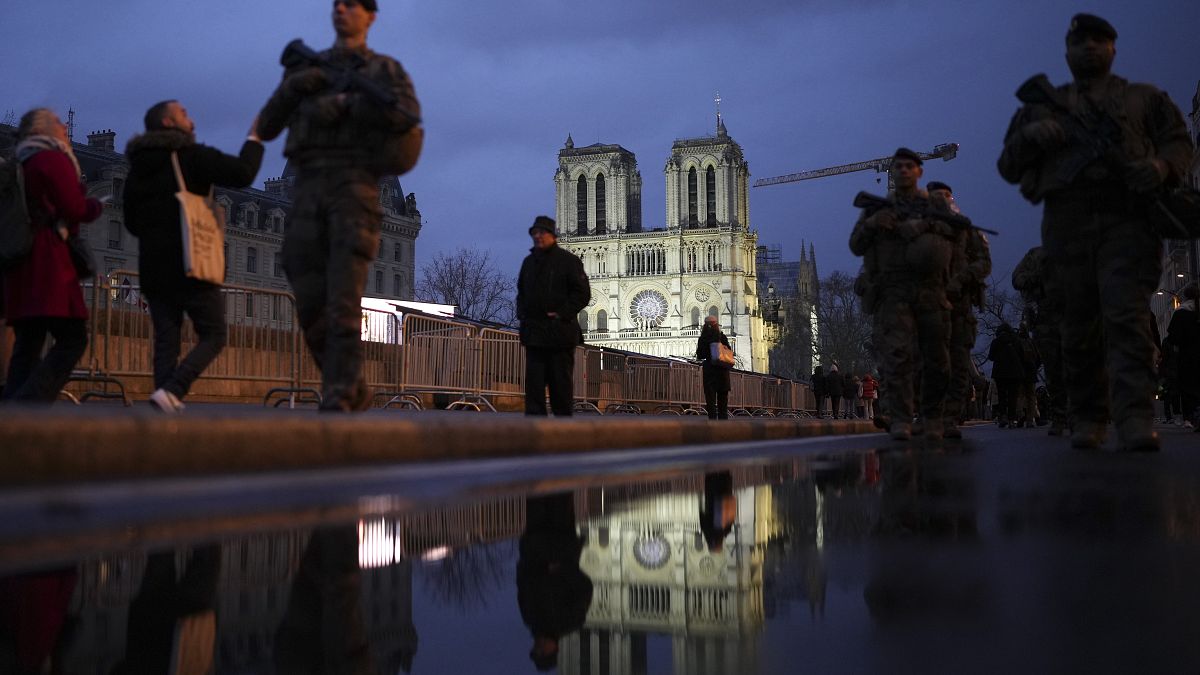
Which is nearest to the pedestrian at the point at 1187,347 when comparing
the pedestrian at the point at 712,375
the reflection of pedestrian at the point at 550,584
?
the pedestrian at the point at 712,375

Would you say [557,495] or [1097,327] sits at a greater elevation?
[1097,327]

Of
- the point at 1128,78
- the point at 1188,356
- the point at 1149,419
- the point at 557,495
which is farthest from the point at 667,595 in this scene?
the point at 1188,356

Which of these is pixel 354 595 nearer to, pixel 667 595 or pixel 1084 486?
pixel 667 595

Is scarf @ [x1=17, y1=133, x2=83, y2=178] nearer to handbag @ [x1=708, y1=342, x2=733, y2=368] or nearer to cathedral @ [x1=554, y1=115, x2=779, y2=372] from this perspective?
handbag @ [x1=708, y1=342, x2=733, y2=368]

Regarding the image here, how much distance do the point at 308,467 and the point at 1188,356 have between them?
1094 centimetres

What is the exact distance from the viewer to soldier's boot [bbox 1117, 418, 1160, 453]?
5148mm

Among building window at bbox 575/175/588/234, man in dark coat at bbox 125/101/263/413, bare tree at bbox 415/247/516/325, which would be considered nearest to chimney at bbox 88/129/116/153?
bare tree at bbox 415/247/516/325

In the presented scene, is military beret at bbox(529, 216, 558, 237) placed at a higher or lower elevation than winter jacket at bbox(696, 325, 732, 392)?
higher

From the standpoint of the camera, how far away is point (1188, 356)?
39.4ft

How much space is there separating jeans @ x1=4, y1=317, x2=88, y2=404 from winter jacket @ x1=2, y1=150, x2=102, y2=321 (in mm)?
117

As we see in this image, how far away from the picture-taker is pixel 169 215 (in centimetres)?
579

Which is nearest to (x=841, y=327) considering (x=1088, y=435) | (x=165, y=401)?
(x=1088, y=435)

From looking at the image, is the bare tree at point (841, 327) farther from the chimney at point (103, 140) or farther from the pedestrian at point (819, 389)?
the chimney at point (103, 140)

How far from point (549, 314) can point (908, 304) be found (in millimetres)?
2678
